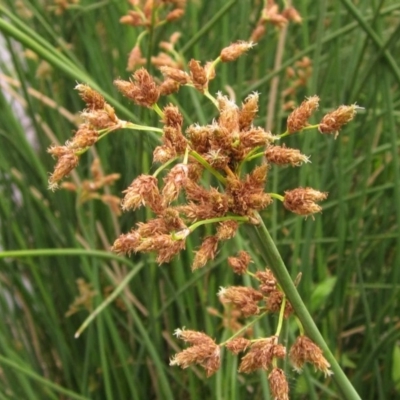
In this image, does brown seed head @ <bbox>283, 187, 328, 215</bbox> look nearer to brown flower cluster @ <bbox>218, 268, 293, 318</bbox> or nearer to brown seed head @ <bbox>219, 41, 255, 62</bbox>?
brown flower cluster @ <bbox>218, 268, 293, 318</bbox>

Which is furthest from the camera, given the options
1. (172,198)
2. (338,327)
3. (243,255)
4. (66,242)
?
(66,242)

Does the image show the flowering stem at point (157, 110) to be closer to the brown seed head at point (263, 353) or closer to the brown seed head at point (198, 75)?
the brown seed head at point (198, 75)

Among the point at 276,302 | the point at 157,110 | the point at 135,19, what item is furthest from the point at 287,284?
the point at 135,19

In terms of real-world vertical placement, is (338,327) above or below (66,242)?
below

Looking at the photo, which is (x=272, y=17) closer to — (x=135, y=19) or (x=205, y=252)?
(x=135, y=19)

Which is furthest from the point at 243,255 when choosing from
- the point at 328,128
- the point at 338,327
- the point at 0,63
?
the point at 0,63

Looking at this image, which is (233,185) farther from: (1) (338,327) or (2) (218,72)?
(2) (218,72)
